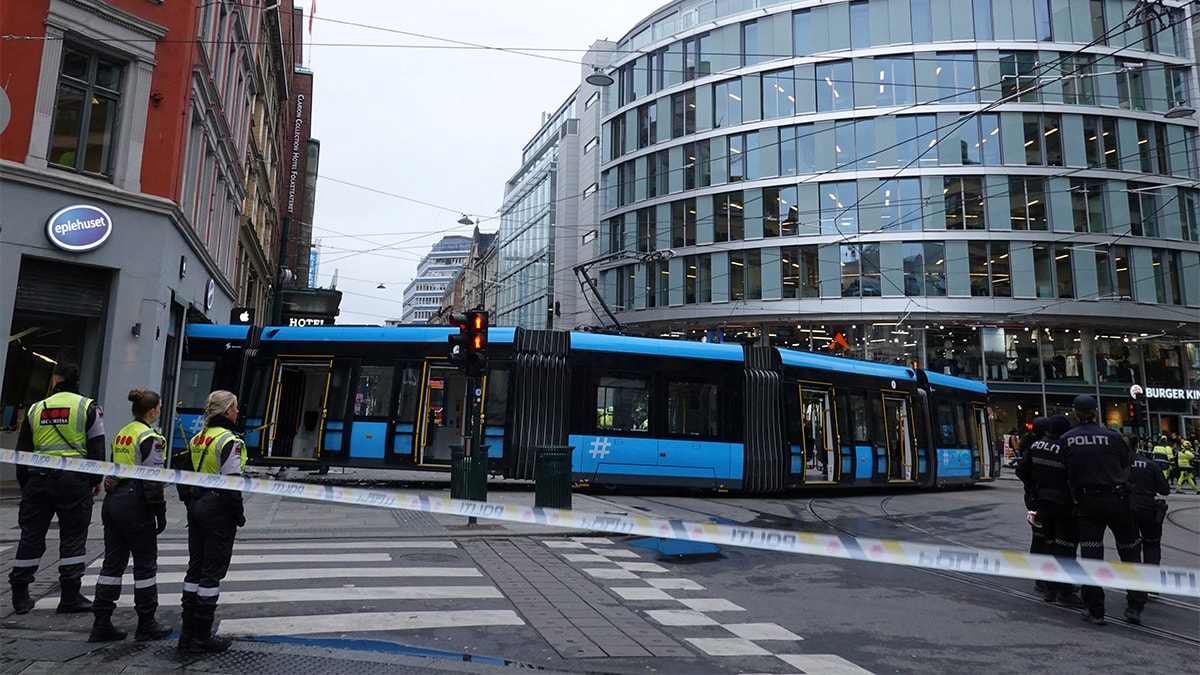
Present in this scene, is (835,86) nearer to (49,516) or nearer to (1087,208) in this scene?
(1087,208)

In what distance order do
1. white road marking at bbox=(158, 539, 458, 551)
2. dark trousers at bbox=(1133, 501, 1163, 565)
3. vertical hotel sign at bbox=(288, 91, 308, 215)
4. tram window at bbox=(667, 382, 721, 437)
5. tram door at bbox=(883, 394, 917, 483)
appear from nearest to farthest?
dark trousers at bbox=(1133, 501, 1163, 565) → white road marking at bbox=(158, 539, 458, 551) → tram window at bbox=(667, 382, 721, 437) → tram door at bbox=(883, 394, 917, 483) → vertical hotel sign at bbox=(288, 91, 308, 215)

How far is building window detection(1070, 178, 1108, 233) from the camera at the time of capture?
3575 centimetres

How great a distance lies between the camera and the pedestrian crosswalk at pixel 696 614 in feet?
16.6

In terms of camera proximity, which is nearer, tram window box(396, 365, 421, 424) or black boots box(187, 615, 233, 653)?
black boots box(187, 615, 233, 653)

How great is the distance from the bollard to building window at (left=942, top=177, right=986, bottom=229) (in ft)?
99.2

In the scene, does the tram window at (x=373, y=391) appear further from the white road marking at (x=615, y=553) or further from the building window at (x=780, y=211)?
the building window at (x=780, y=211)

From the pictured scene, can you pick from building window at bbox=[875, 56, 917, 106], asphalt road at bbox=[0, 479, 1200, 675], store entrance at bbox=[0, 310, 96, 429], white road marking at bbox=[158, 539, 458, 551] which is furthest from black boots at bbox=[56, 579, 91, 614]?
building window at bbox=[875, 56, 917, 106]

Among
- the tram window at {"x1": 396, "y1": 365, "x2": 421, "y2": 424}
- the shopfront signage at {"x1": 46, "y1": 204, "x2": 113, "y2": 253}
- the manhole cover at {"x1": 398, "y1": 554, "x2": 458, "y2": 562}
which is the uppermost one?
the shopfront signage at {"x1": 46, "y1": 204, "x2": 113, "y2": 253}

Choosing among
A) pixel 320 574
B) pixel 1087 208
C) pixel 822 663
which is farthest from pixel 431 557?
pixel 1087 208

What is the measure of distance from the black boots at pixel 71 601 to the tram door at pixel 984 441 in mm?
20816

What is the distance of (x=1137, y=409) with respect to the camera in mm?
27484

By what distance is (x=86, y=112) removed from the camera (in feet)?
43.9

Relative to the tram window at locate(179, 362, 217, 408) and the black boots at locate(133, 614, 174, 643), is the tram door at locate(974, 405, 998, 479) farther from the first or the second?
the black boots at locate(133, 614, 174, 643)

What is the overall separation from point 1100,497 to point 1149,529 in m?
1.03
